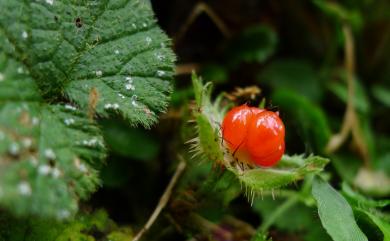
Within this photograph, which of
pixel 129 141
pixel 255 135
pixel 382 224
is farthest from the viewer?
pixel 129 141

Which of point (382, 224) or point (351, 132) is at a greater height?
point (382, 224)

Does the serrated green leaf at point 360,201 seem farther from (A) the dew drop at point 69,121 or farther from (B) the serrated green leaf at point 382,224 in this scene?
(A) the dew drop at point 69,121

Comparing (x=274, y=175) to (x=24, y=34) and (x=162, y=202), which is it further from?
(x=24, y=34)

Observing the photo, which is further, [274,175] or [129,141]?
[129,141]

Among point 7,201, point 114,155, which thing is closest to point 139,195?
point 114,155

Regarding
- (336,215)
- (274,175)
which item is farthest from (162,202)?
(336,215)

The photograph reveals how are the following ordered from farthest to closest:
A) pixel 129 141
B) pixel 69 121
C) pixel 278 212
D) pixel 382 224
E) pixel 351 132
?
1. pixel 351 132
2. pixel 129 141
3. pixel 278 212
4. pixel 382 224
5. pixel 69 121

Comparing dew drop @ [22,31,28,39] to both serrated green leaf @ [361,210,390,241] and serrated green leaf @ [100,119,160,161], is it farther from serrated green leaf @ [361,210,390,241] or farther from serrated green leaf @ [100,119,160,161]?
serrated green leaf @ [361,210,390,241]

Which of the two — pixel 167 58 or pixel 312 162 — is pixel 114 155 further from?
pixel 312 162
